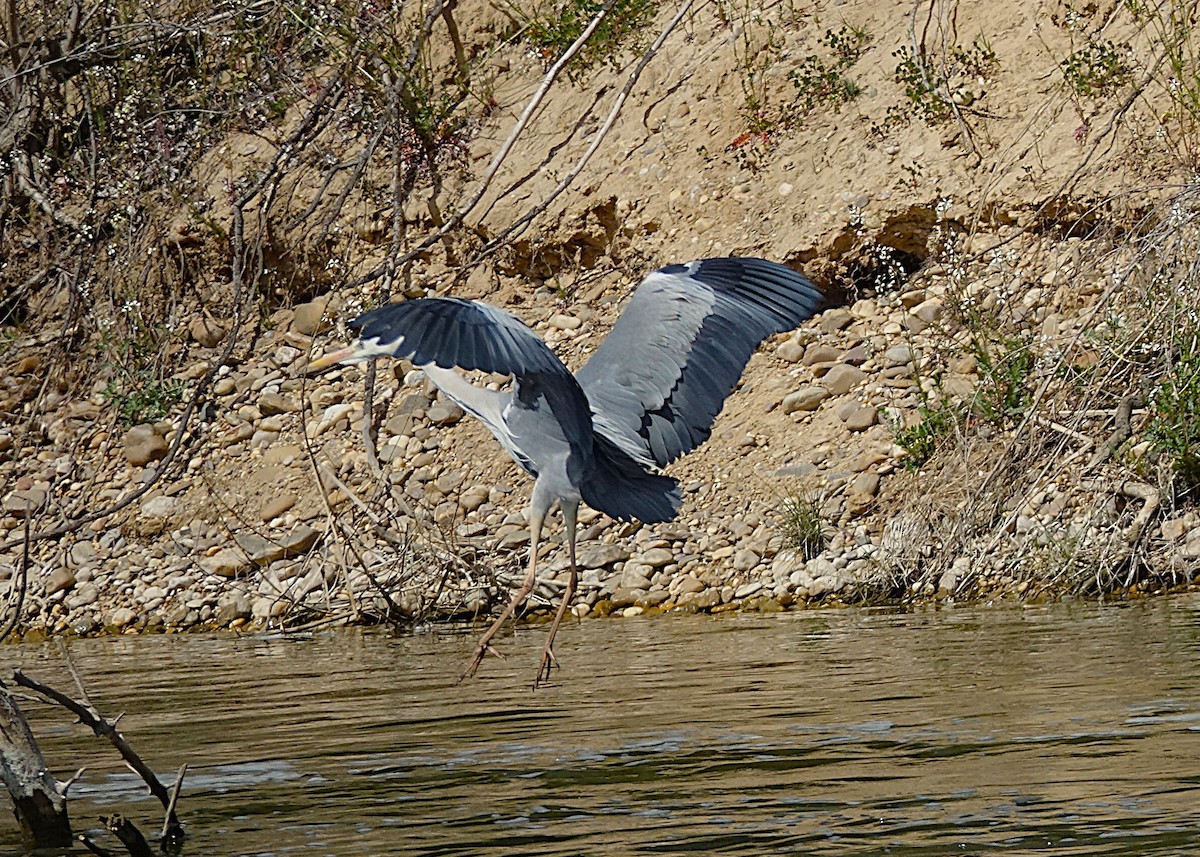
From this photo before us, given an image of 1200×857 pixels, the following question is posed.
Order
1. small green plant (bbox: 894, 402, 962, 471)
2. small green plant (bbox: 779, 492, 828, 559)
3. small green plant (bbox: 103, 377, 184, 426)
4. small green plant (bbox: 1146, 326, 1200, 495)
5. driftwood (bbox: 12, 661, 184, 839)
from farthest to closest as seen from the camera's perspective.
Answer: small green plant (bbox: 103, 377, 184, 426)
small green plant (bbox: 894, 402, 962, 471)
small green plant (bbox: 779, 492, 828, 559)
small green plant (bbox: 1146, 326, 1200, 495)
driftwood (bbox: 12, 661, 184, 839)

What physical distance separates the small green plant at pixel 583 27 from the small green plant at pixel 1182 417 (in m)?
5.42

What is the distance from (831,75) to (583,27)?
6.07ft

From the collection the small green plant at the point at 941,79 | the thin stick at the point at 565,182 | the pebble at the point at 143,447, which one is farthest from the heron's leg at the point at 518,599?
the small green plant at the point at 941,79

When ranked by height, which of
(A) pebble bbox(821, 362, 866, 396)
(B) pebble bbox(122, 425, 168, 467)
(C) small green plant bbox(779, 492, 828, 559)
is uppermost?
(A) pebble bbox(821, 362, 866, 396)

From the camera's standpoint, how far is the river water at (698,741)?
151 inches

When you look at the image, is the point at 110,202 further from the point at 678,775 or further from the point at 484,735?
the point at 678,775

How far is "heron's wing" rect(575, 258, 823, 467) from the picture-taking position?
234 inches

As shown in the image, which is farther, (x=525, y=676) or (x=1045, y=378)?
(x=1045, y=378)

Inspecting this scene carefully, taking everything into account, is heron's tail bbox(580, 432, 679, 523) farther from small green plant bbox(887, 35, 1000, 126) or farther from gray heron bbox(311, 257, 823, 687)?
small green plant bbox(887, 35, 1000, 126)

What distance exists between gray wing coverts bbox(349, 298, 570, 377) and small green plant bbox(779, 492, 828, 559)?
3.38 metres

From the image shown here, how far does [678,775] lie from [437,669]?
2627 millimetres

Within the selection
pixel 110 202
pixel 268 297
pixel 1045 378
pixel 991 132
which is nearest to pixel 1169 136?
pixel 991 132

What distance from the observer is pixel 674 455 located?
6.07 meters

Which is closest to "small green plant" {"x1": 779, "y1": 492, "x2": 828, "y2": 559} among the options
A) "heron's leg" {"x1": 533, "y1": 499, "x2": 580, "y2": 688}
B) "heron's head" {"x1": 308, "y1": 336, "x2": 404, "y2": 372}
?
"heron's leg" {"x1": 533, "y1": 499, "x2": 580, "y2": 688}
